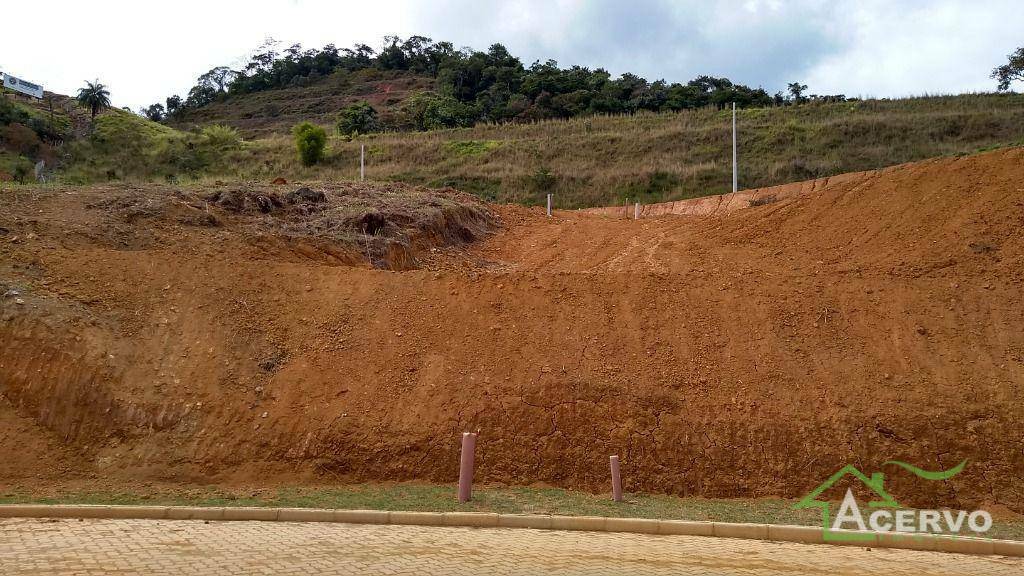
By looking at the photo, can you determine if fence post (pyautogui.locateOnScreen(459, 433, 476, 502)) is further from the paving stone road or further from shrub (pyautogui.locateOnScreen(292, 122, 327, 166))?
shrub (pyautogui.locateOnScreen(292, 122, 327, 166))

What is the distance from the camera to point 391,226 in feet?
57.3

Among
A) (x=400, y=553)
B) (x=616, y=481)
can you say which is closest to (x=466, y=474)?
(x=616, y=481)

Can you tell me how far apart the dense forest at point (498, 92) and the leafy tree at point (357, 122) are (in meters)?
0.08

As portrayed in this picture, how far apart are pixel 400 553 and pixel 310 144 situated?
103 feet

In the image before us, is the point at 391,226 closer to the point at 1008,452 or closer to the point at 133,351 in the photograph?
the point at 133,351

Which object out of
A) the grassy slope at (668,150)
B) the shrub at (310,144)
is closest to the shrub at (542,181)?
the grassy slope at (668,150)

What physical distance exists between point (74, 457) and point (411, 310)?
5008 millimetres

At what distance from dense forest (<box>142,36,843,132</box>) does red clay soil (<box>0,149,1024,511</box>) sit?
3921 cm

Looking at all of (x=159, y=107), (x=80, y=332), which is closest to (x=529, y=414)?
(x=80, y=332)

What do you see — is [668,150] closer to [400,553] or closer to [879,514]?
[879,514]

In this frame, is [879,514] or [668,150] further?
[668,150]

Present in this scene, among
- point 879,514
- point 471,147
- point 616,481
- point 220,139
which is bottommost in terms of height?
point 879,514

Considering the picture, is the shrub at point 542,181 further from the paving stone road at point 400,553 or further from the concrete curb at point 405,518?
the paving stone road at point 400,553

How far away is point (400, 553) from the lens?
699 centimetres
